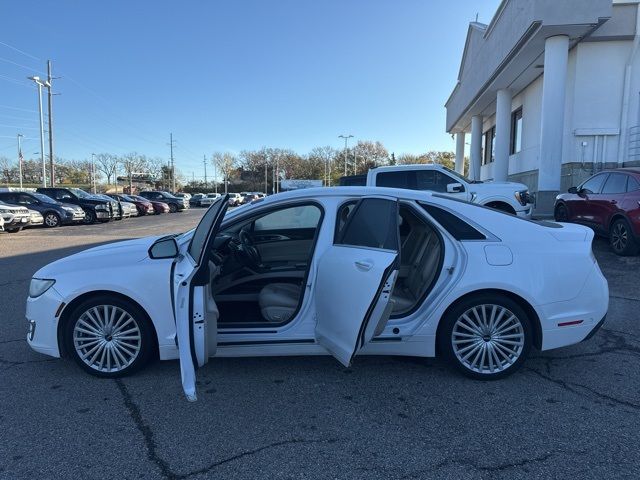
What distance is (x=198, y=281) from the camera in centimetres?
286

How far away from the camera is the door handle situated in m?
3.00

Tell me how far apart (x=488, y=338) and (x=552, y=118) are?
13.6 meters

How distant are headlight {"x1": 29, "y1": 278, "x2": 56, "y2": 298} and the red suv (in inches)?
346

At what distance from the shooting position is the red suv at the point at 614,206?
8117 mm

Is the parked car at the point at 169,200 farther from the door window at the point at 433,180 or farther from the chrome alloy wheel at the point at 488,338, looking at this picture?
the chrome alloy wheel at the point at 488,338

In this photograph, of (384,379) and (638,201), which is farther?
(638,201)

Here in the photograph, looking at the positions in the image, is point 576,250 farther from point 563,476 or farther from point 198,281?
point 198,281

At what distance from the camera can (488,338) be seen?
3.68m

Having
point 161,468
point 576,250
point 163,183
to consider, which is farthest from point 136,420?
point 163,183

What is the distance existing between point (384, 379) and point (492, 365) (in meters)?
0.87

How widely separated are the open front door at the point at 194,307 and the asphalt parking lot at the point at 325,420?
50 cm

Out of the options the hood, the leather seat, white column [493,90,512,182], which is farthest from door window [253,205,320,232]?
white column [493,90,512,182]

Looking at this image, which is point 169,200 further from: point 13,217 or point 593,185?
point 593,185

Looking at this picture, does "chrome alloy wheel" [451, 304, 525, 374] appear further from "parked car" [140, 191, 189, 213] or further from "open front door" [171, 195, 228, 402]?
"parked car" [140, 191, 189, 213]
